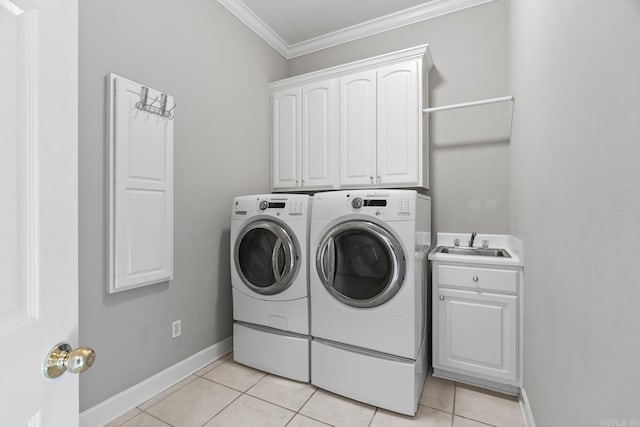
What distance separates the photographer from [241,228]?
6.82 ft

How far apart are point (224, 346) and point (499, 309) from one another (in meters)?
1.97

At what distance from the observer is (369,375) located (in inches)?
65.9

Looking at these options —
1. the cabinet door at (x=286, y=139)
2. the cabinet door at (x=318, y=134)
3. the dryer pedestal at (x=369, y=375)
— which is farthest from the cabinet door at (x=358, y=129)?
the dryer pedestal at (x=369, y=375)

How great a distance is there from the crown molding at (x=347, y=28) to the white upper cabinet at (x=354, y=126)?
495 millimetres

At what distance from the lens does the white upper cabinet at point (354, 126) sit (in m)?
2.24

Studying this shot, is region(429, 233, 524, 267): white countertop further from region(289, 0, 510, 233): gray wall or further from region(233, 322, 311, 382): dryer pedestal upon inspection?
region(233, 322, 311, 382): dryer pedestal

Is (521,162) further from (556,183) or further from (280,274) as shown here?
(280,274)

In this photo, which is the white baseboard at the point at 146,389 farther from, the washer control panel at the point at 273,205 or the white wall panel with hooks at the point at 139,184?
the washer control panel at the point at 273,205

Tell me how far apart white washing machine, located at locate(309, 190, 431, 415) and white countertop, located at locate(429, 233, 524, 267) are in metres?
0.22

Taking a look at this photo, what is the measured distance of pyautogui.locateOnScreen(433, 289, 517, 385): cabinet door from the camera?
5.66 feet
